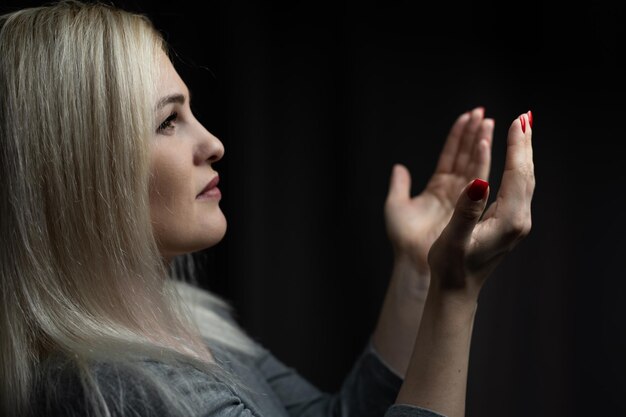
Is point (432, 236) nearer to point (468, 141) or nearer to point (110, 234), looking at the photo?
point (468, 141)

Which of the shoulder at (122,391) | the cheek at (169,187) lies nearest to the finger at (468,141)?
the cheek at (169,187)

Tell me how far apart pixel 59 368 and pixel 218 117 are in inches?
35.7

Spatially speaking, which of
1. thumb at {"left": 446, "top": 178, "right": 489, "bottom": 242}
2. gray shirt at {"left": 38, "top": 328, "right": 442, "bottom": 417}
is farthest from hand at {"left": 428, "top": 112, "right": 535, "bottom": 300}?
gray shirt at {"left": 38, "top": 328, "right": 442, "bottom": 417}

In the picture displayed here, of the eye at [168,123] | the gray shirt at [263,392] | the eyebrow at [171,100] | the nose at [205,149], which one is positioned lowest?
the gray shirt at [263,392]

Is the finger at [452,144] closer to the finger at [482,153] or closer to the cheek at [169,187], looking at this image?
the finger at [482,153]

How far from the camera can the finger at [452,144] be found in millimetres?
1299

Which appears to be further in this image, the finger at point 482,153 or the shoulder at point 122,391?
the finger at point 482,153

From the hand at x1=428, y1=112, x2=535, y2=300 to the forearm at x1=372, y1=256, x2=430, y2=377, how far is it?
308 mm

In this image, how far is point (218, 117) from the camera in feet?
5.51

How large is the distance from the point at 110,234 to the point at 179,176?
0.45ft

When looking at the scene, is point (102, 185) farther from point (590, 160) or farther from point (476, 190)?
point (590, 160)

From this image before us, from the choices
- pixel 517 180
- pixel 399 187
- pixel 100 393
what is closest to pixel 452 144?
pixel 399 187

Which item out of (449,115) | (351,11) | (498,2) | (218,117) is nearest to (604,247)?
(449,115)

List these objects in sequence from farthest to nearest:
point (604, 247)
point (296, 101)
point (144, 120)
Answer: point (296, 101) < point (604, 247) < point (144, 120)
